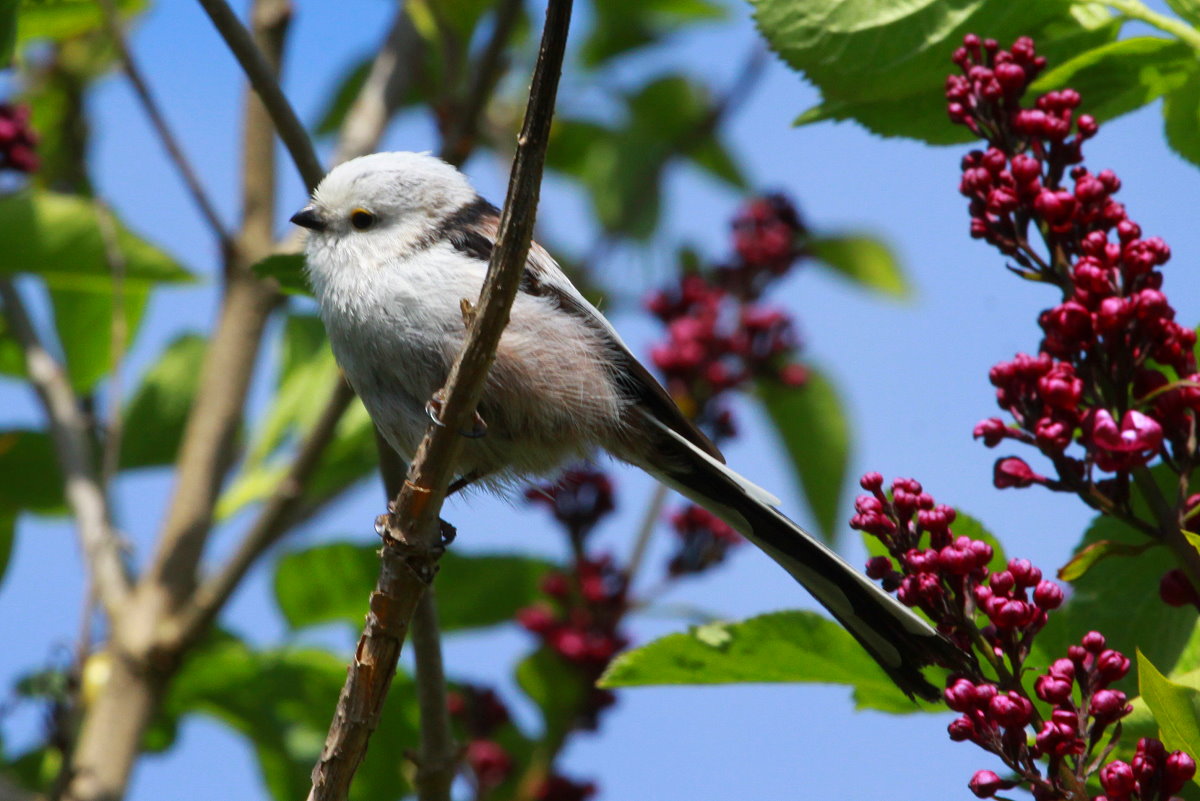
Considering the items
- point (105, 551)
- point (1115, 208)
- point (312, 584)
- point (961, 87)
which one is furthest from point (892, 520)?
point (105, 551)

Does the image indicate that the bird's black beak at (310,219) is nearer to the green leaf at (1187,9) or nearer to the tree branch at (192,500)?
the tree branch at (192,500)

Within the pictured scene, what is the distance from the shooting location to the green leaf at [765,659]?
7.26ft

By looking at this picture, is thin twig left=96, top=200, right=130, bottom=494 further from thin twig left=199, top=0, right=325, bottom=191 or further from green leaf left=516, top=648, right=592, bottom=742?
green leaf left=516, top=648, right=592, bottom=742

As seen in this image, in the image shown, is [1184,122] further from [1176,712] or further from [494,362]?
[494,362]

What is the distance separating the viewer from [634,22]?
5.37m

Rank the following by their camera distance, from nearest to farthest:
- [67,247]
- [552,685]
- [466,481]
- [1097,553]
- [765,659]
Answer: [1097,553] < [765,659] < [466,481] < [67,247] < [552,685]

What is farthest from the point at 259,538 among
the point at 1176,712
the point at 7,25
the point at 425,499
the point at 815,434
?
the point at 1176,712

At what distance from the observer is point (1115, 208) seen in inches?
85.6

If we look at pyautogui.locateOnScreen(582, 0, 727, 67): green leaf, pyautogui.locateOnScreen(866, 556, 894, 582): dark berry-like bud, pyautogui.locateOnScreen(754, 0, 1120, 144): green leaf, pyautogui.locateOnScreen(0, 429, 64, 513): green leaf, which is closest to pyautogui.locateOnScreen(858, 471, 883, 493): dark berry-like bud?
pyautogui.locateOnScreen(866, 556, 894, 582): dark berry-like bud

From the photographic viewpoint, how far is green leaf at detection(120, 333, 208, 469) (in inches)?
166

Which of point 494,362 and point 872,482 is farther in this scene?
point 494,362

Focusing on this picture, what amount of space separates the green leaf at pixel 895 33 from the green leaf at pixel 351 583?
1.88 meters

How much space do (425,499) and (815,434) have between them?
2540 mm

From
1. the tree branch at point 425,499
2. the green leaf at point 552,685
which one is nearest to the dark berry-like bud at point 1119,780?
the tree branch at point 425,499
